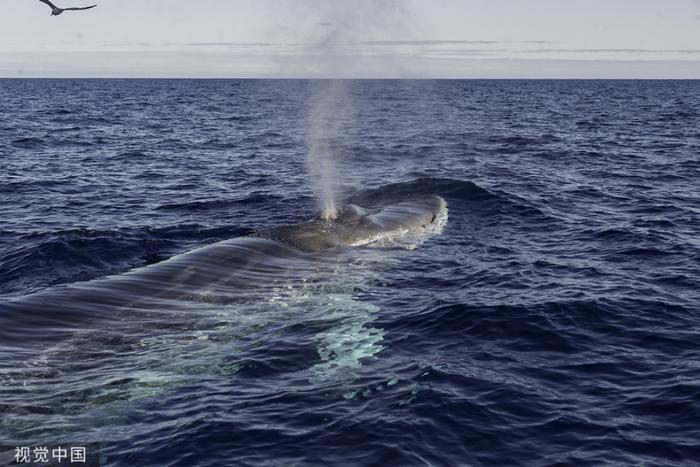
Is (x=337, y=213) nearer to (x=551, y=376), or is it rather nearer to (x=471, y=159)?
(x=551, y=376)

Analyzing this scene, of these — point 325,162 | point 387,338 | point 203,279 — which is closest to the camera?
point 387,338

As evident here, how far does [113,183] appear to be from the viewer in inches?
1762

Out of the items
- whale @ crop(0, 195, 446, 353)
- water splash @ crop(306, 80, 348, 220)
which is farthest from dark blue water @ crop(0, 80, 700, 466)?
water splash @ crop(306, 80, 348, 220)

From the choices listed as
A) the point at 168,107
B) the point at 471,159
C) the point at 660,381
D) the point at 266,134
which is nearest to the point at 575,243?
the point at 660,381

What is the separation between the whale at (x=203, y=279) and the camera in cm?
1692

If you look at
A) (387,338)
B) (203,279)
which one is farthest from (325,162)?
(387,338)

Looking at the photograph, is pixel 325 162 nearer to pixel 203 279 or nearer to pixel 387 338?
pixel 203 279

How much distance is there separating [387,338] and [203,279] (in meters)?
5.84

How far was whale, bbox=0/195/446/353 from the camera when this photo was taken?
55.5 feet

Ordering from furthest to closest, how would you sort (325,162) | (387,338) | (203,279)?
(325,162) → (203,279) → (387,338)

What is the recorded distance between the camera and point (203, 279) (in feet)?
66.6

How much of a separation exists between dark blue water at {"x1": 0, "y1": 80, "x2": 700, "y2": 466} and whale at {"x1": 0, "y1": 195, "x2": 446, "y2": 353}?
35 centimetres

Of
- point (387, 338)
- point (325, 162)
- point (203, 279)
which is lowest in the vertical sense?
point (325, 162)

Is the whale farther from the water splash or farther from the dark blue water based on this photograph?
the water splash
